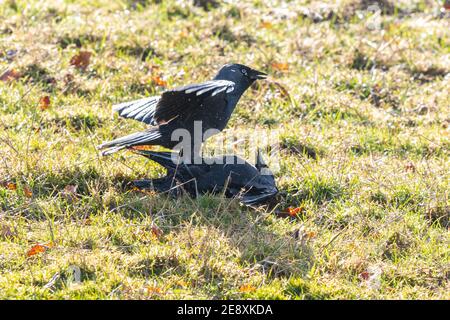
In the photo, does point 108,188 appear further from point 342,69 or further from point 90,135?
point 342,69

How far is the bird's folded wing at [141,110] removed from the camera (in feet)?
17.9

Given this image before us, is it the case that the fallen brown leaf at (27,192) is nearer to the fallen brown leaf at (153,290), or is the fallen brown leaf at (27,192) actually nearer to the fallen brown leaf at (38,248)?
the fallen brown leaf at (38,248)

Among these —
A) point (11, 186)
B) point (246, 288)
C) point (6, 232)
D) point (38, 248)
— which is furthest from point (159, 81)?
point (246, 288)

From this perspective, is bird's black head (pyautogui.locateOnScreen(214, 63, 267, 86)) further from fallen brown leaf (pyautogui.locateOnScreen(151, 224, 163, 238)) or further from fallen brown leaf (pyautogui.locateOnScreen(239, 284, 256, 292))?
fallen brown leaf (pyautogui.locateOnScreen(239, 284, 256, 292))

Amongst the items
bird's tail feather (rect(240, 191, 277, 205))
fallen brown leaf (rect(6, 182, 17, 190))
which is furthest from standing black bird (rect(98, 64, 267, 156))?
fallen brown leaf (rect(6, 182, 17, 190))

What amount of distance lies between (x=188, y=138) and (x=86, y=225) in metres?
0.93

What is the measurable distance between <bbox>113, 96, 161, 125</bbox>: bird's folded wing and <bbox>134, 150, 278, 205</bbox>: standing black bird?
10.0 inches

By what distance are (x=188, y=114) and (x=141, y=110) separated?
489mm

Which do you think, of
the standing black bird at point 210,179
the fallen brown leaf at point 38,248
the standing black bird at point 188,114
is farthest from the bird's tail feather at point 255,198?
the fallen brown leaf at point 38,248

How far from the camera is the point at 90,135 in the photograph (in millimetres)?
6074

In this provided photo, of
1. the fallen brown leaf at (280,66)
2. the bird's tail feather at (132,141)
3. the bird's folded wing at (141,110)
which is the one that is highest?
the bird's folded wing at (141,110)

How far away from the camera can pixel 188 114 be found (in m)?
5.24

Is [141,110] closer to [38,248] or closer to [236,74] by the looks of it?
[236,74]

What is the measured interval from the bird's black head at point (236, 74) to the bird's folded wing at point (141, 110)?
19.1 inches
